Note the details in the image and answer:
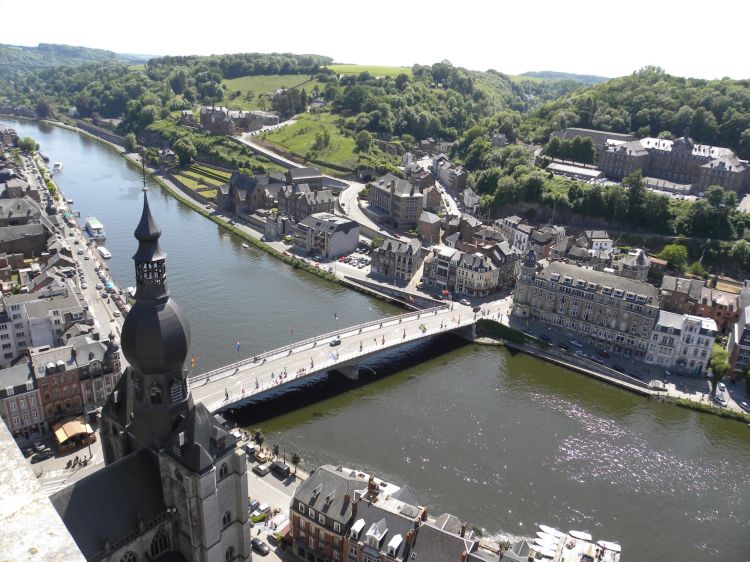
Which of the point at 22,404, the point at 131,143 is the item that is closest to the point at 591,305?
the point at 22,404

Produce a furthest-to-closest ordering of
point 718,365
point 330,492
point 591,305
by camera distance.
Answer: point 591,305, point 718,365, point 330,492

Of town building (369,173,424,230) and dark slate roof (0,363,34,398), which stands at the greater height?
town building (369,173,424,230)

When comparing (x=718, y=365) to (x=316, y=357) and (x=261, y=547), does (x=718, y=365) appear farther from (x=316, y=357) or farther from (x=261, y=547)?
(x=261, y=547)

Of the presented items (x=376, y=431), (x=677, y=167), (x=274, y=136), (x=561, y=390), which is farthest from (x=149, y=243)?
(x=274, y=136)

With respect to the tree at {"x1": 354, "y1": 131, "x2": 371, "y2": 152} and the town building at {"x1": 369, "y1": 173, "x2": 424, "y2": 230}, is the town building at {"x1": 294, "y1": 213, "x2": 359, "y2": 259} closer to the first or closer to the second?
the town building at {"x1": 369, "y1": 173, "x2": 424, "y2": 230}

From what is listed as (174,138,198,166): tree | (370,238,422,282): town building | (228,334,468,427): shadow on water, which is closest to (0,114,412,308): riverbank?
(370,238,422,282): town building

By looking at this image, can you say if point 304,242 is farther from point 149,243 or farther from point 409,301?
point 149,243

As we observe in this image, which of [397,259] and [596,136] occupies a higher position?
[596,136]
